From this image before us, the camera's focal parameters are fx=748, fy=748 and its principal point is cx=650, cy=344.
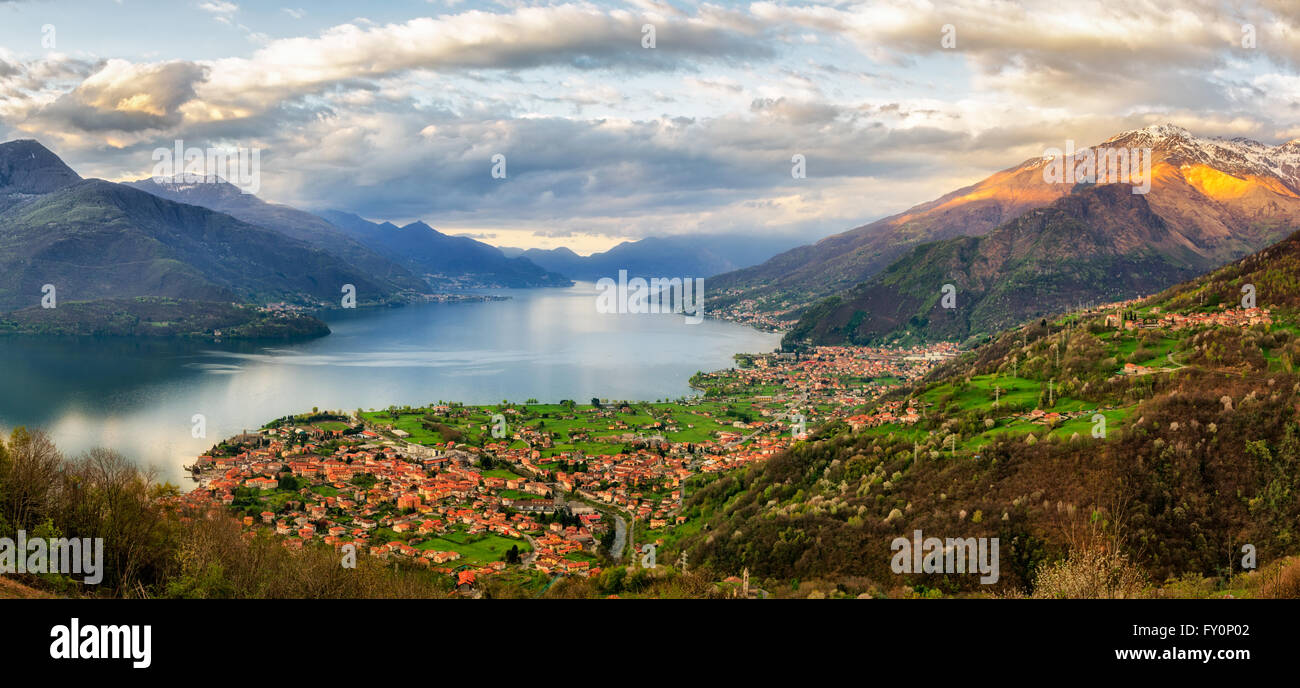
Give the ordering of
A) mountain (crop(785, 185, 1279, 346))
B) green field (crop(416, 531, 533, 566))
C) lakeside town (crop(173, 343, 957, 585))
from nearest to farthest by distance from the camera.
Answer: green field (crop(416, 531, 533, 566)) → lakeside town (crop(173, 343, 957, 585)) → mountain (crop(785, 185, 1279, 346))

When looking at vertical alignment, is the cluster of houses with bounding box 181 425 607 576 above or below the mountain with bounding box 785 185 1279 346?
below

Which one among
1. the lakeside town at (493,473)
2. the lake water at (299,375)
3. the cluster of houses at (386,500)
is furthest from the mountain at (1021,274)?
the cluster of houses at (386,500)

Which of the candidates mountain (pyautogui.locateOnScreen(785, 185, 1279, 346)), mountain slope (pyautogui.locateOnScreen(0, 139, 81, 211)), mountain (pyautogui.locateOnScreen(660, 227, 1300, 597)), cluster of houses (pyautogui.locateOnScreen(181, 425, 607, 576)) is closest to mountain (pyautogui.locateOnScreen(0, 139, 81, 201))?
mountain slope (pyautogui.locateOnScreen(0, 139, 81, 211))

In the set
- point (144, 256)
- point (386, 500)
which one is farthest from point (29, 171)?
point (386, 500)

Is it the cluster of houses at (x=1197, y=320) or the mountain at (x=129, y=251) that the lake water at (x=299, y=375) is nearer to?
the cluster of houses at (x=1197, y=320)

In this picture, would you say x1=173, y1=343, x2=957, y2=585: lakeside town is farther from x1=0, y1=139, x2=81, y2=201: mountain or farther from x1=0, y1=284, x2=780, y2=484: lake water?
x1=0, y1=139, x2=81, y2=201: mountain

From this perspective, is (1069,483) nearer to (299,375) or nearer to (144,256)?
(299,375)
